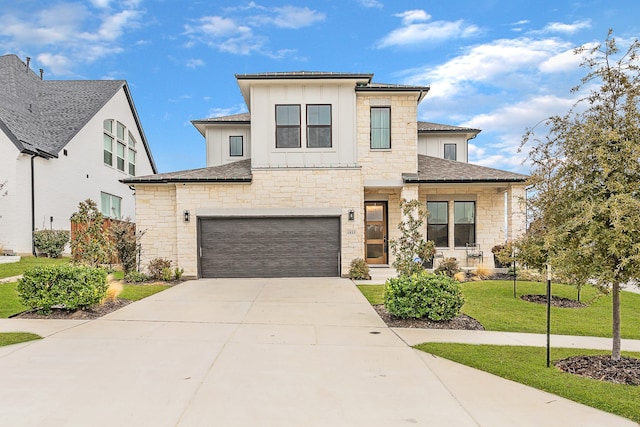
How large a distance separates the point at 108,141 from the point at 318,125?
50.9 ft

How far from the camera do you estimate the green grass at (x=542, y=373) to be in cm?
440

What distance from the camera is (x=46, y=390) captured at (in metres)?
4.52

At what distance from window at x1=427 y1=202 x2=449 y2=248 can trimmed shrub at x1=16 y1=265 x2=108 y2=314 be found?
12635mm

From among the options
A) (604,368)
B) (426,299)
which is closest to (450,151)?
(426,299)

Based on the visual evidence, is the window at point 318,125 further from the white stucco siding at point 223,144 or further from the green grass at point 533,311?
the green grass at point 533,311

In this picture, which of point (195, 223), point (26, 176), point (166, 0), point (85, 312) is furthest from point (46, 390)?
point (26, 176)

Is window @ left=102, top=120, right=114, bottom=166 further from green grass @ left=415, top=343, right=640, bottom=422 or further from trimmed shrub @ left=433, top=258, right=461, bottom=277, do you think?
green grass @ left=415, top=343, right=640, bottom=422

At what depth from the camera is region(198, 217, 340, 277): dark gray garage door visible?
1489 centimetres

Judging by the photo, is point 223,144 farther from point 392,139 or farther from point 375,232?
point 375,232

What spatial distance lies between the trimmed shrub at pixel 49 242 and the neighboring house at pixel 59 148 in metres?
0.36

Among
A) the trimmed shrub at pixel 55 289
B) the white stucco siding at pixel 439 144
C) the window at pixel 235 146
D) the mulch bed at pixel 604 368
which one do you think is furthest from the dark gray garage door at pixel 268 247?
the mulch bed at pixel 604 368

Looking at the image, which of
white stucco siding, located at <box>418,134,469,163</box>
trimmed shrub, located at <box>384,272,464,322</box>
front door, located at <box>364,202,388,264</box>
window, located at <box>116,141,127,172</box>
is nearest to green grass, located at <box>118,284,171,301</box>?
trimmed shrub, located at <box>384,272,464,322</box>

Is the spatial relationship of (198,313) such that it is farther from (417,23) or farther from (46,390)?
(417,23)

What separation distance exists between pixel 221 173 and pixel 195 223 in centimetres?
216
